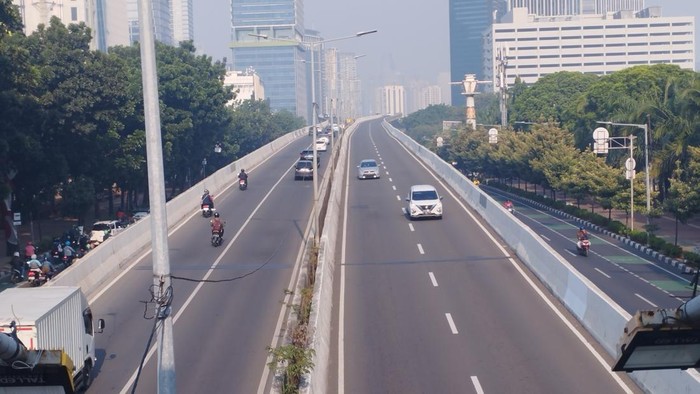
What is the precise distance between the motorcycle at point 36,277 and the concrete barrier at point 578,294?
16.5 metres

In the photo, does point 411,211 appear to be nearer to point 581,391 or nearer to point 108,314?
point 108,314

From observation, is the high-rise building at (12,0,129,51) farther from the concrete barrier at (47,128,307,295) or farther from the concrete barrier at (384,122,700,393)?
the concrete barrier at (384,122,700,393)

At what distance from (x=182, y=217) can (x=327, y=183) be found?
35.6 ft

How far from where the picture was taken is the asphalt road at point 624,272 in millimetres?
31688

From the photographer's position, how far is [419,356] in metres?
20.0

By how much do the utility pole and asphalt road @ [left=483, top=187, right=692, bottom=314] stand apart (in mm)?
19440

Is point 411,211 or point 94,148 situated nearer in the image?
point 411,211

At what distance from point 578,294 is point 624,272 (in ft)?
54.6

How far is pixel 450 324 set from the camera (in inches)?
893

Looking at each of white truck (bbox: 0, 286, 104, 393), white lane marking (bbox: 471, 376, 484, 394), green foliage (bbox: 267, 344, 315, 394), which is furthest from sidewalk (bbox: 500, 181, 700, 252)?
white truck (bbox: 0, 286, 104, 393)

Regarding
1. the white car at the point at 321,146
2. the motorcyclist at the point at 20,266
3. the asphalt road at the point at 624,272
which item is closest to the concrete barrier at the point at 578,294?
the asphalt road at the point at 624,272

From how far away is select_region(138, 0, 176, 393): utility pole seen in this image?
36.7 ft

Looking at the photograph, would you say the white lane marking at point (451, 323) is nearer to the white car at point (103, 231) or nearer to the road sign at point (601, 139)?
the white car at point (103, 231)

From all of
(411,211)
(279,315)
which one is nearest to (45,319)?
(279,315)
